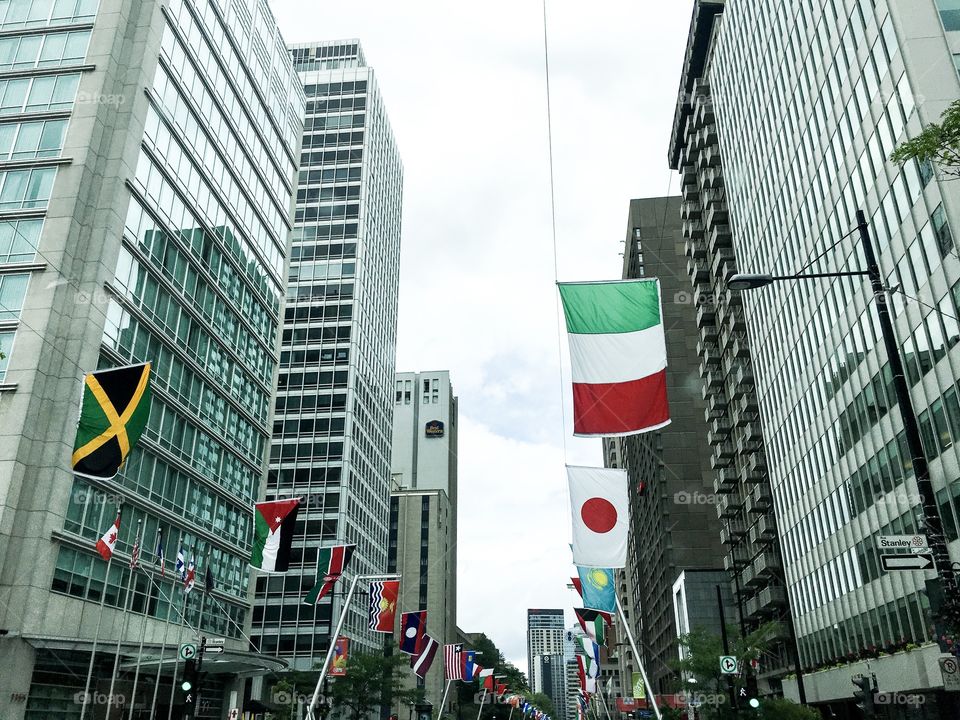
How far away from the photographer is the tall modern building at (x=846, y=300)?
108 feet

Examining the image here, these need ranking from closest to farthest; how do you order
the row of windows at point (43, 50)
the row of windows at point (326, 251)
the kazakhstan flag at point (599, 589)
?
the kazakhstan flag at point (599, 589) < the row of windows at point (43, 50) < the row of windows at point (326, 251)

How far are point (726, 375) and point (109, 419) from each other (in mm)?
65557

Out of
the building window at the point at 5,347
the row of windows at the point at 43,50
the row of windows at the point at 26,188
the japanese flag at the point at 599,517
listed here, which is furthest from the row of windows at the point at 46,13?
the japanese flag at the point at 599,517

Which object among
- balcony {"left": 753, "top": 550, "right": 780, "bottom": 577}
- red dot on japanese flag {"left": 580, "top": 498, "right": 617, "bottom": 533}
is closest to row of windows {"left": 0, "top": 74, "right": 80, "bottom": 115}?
red dot on japanese flag {"left": 580, "top": 498, "right": 617, "bottom": 533}

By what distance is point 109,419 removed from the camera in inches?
920

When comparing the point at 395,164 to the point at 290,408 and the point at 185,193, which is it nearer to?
the point at 290,408

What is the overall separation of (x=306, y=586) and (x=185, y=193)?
5525 centimetres

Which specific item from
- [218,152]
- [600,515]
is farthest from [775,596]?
[218,152]

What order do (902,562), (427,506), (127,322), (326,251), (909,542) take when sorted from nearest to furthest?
1. (909,542)
2. (902,562)
3. (127,322)
4. (326,251)
5. (427,506)

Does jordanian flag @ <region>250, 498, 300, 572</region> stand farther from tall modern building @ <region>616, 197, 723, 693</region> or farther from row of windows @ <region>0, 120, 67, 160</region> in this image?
tall modern building @ <region>616, 197, 723, 693</region>

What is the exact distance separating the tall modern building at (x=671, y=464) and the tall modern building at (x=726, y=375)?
4.39m

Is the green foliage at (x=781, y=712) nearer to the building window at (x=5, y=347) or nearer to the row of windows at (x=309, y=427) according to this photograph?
the building window at (x=5, y=347)

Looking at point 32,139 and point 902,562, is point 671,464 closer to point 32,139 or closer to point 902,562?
point 32,139

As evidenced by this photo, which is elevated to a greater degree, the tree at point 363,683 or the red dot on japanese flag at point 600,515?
the red dot on japanese flag at point 600,515
